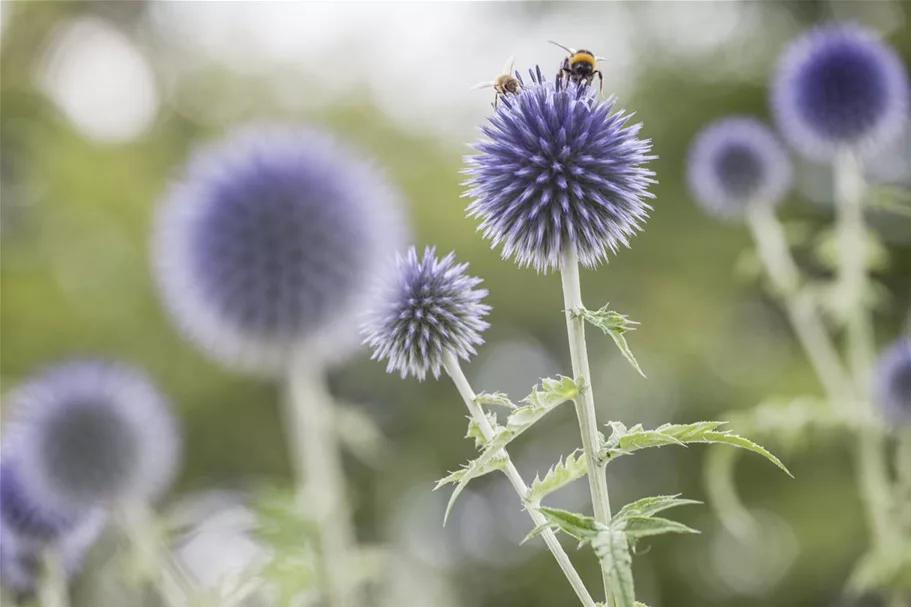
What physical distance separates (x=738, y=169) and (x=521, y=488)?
6.91 ft

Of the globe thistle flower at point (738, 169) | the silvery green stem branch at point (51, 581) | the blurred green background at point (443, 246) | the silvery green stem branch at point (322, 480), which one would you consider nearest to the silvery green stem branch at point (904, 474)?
the globe thistle flower at point (738, 169)

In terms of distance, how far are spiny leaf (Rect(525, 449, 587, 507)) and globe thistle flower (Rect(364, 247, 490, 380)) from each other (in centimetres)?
17

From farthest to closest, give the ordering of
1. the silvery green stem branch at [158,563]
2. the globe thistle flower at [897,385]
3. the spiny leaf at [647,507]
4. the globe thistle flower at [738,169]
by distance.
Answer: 1. the globe thistle flower at [738,169]
2. the globe thistle flower at [897,385]
3. the silvery green stem branch at [158,563]
4. the spiny leaf at [647,507]

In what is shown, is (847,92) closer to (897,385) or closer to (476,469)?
(897,385)

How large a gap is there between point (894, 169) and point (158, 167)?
21.6ft

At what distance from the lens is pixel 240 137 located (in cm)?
217

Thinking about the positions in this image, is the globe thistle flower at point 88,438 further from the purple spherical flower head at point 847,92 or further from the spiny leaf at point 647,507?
the purple spherical flower head at point 847,92

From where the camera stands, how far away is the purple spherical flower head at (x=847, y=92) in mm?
2635

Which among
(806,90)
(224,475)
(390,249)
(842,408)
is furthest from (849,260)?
(224,475)

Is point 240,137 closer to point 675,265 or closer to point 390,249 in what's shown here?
point 390,249

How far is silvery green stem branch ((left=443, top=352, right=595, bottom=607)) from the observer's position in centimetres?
84

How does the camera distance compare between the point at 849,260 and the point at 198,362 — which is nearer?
the point at 849,260

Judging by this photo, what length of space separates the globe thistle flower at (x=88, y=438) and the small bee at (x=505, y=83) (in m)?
1.71

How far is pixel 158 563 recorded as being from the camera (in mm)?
1838
